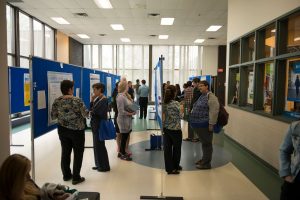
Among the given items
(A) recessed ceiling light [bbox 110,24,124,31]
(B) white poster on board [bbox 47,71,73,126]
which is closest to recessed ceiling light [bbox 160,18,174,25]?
(A) recessed ceiling light [bbox 110,24,124,31]

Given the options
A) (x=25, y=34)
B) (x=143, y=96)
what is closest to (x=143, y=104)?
(x=143, y=96)

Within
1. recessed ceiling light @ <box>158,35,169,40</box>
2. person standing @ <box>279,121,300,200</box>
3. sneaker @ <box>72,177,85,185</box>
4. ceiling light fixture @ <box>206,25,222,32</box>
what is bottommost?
sneaker @ <box>72,177,85,185</box>

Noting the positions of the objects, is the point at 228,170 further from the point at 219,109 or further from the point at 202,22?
the point at 202,22

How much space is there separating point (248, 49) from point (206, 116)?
2.66 meters

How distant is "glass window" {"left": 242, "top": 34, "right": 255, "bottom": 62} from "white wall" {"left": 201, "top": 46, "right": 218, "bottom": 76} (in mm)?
9966

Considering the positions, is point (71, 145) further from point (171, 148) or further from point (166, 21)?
point (166, 21)

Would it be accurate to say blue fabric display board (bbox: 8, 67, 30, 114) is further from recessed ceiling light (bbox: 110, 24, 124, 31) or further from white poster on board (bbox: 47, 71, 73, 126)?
recessed ceiling light (bbox: 110, 24, 124, 31)

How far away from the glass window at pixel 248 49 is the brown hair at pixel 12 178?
577 centimetres

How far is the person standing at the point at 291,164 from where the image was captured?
2109 millimetres

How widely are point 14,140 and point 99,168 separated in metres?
3.18

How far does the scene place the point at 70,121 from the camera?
370 cm

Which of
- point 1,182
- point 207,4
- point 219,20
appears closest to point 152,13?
point 207,4

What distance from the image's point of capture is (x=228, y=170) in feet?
14.9

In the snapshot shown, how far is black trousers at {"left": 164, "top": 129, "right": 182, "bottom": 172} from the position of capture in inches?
166
